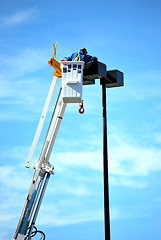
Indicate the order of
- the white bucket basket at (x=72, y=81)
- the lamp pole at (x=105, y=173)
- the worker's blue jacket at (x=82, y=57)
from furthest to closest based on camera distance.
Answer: the worker's blue jacket at (x=82, y=57)
the lamp pole at (x=105, y=173)
the white bucket basket at (x=72, y=81)

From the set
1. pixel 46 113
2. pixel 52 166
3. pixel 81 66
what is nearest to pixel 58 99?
pixel 46 113

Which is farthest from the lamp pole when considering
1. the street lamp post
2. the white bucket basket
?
the white bucket basket

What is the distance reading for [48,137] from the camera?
8.60 metres

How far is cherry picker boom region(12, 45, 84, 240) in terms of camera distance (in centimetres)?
824

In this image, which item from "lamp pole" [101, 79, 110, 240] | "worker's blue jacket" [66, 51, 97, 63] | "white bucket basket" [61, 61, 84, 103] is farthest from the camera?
"worker's blue jacket" [66, 51, 97, 63]

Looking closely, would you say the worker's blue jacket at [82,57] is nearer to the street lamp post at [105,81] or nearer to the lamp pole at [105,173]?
the street lamp post at [105,81]

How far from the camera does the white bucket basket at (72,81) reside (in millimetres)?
8211

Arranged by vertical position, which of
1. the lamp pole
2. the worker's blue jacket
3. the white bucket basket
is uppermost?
the worker's blue jacket

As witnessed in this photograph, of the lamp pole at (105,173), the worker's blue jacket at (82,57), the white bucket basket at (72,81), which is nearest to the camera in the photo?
the white bucket basket at (72,81)

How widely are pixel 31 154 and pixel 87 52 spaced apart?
2638mm

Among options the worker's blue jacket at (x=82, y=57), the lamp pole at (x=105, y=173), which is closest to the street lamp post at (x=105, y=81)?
the lamp pole at (x=105, y=173)

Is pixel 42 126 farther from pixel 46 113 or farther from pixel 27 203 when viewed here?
pixel 27 203

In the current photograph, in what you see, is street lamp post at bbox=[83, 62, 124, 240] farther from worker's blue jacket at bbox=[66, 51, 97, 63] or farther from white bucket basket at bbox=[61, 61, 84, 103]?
white bucket basket at bbox=[61, 61, 84, 103]

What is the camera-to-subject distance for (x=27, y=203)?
8.46 metres
